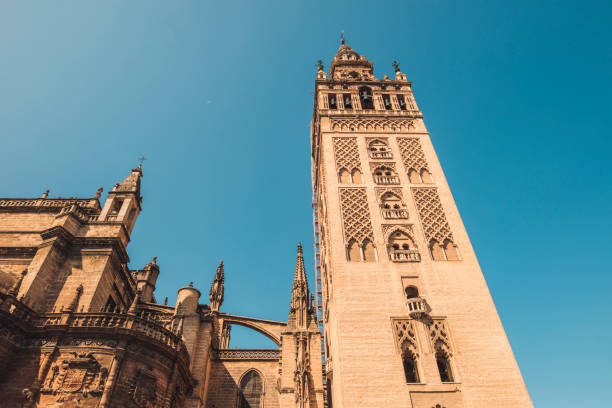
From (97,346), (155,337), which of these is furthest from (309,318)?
(97,346)

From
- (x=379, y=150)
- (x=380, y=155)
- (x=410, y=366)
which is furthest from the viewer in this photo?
(x=379, y=150)

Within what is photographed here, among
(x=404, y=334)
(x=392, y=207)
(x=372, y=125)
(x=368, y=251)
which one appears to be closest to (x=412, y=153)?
(x=372, y=125)

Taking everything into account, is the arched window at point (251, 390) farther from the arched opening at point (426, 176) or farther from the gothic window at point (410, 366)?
the arched opening at point (426, 176)

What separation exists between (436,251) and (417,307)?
3.55 meters

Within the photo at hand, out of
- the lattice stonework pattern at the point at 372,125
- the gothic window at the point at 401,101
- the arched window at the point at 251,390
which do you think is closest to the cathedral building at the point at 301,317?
the arched window at the point at 251,390

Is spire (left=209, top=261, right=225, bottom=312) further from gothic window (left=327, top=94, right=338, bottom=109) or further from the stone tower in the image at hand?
gothic window (left=327, top=94, right=338, bottom=109)

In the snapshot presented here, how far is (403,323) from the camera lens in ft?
52.8

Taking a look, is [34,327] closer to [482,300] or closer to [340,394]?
[340,394]

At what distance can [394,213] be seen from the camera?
65.7ft

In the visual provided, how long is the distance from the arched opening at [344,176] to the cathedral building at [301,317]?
0.44 ft

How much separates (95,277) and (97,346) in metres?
4.48

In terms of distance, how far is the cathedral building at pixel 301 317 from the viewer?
1319 cm

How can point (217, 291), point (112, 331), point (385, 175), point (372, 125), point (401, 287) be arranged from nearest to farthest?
1. point (112, 331)
2. point (401, 287)
3. point (217, 291)
4. point (385, 175)
5. point (372, 125)

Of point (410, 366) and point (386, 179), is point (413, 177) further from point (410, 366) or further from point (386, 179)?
point (410, 366)
